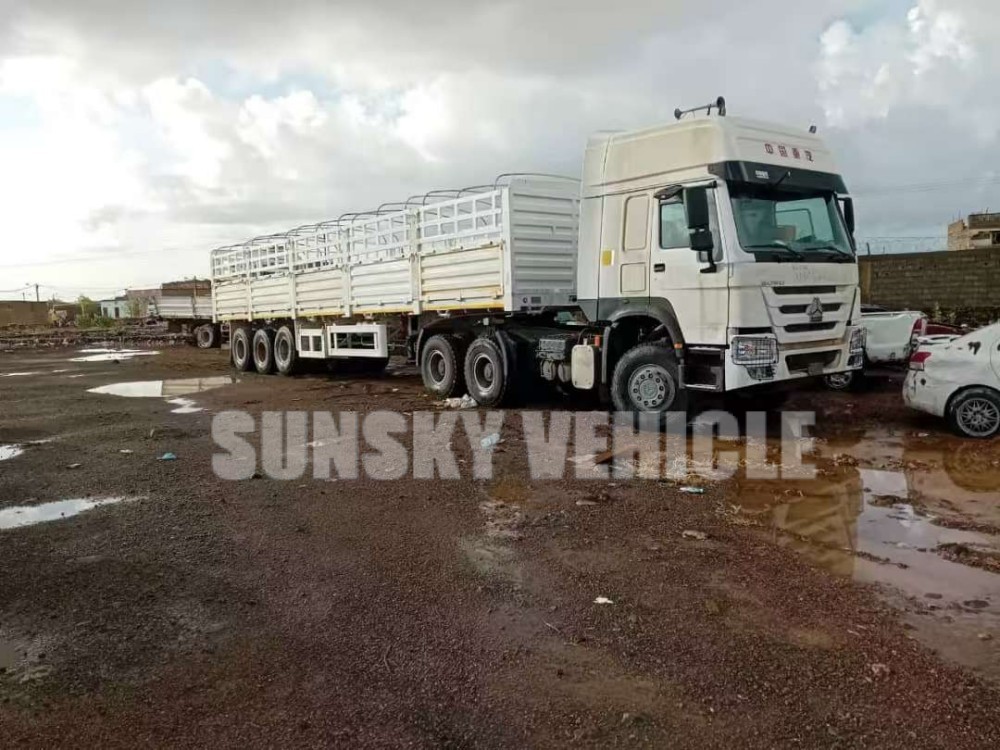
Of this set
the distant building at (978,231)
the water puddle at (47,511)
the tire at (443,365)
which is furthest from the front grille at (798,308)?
the distant building at (978,231)

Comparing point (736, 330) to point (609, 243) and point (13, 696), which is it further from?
point (13, 696)

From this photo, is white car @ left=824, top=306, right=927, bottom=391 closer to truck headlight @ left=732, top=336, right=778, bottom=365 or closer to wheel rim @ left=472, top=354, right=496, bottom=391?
truck headlight @ left=732, top=336, right=778, bottom=365

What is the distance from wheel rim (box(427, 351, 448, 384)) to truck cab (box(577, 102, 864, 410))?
3.25 meters

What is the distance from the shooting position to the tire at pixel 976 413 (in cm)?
712

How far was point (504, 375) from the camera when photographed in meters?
9.57

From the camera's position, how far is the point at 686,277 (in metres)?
7.44

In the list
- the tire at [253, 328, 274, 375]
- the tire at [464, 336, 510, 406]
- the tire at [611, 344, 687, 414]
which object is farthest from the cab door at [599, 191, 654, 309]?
the tire at [253, 328, 274, 375]

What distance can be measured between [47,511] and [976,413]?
8.29m

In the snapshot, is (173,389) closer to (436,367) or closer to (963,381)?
(436,367)

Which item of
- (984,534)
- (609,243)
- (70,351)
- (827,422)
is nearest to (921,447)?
(827,422)

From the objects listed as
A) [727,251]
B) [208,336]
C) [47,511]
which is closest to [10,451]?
[47,511]

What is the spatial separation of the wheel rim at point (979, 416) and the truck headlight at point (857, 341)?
1.14m

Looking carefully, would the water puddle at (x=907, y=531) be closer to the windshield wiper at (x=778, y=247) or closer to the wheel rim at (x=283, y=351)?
the windshield wiper at (x=778, y=247)

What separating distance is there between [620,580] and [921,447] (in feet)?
15.4
